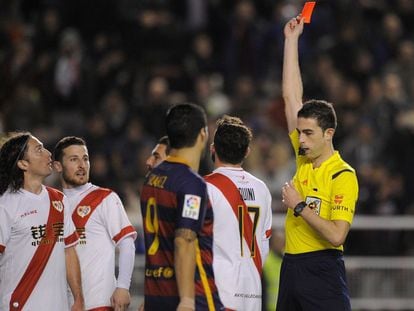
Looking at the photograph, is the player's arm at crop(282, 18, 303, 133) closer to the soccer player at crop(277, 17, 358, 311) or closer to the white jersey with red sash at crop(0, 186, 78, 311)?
the soccer player at crop(277, 17, 358, 311)

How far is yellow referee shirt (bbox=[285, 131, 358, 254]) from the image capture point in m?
8.79

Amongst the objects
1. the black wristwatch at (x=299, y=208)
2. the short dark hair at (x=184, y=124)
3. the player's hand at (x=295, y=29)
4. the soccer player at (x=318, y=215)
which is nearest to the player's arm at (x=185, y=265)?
the short dark hair at (x=184, y=124)

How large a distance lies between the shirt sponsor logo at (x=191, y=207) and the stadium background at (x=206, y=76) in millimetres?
7603

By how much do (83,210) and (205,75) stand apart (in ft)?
29.1

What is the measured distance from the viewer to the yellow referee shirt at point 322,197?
879cm

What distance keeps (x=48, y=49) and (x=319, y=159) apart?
10.2m

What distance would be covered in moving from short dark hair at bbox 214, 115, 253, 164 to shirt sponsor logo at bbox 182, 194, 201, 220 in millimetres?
1111

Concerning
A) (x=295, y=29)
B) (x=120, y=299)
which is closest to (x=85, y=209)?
(x=120, y=299)

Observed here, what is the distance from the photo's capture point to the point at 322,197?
29.3 feet

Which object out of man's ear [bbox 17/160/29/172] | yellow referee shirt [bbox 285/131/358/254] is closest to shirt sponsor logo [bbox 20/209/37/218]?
man's ear [bbox 17/160/29/172]

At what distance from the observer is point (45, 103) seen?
18.1 metres

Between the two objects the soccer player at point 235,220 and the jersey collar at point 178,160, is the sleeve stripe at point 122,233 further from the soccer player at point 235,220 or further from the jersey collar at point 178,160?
the jersey collar at point 178,160

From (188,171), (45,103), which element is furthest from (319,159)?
(45,103)

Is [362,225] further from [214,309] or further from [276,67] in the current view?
[214,309]
